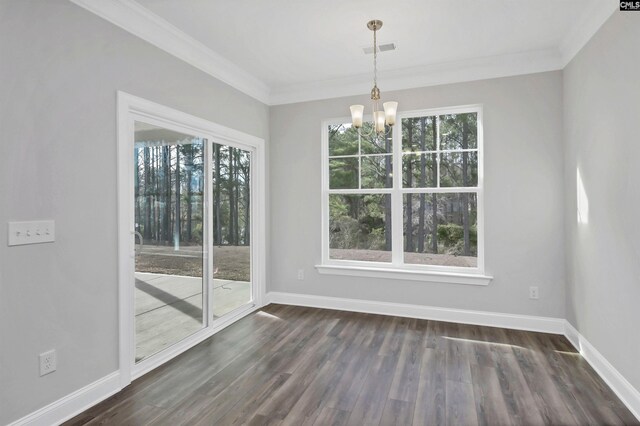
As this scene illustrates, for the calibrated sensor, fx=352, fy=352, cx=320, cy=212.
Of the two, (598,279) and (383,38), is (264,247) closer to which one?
(383,38)

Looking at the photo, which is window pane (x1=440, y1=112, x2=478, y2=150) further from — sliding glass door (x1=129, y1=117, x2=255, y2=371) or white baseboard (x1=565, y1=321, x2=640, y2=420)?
sliding glass door (x1=129, y1=117, x2=255, y2=371)

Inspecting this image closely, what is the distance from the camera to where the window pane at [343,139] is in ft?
14.3

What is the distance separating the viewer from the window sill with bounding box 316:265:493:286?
3.76 metres

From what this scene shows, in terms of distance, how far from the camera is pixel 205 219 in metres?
3.54

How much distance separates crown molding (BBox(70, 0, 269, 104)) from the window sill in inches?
92.8

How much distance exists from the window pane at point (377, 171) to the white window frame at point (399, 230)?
2.5 inches

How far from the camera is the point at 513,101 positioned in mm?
3625

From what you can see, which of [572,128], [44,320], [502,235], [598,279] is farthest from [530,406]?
[44,320]

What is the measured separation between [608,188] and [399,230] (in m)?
2.02

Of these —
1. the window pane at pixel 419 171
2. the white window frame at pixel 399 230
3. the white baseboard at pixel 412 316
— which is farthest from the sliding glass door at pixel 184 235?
the window pane at pixel 419 171

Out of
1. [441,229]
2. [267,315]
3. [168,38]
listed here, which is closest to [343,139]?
[441,229]

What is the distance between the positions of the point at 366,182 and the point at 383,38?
166 cm

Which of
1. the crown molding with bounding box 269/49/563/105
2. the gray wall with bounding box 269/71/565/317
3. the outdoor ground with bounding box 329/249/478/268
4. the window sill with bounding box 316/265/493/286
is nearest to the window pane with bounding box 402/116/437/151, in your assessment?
the gray wall with bounding box 269/71/565/317

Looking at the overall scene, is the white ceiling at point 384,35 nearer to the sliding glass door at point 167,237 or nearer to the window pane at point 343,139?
the window pane at point 343,139
